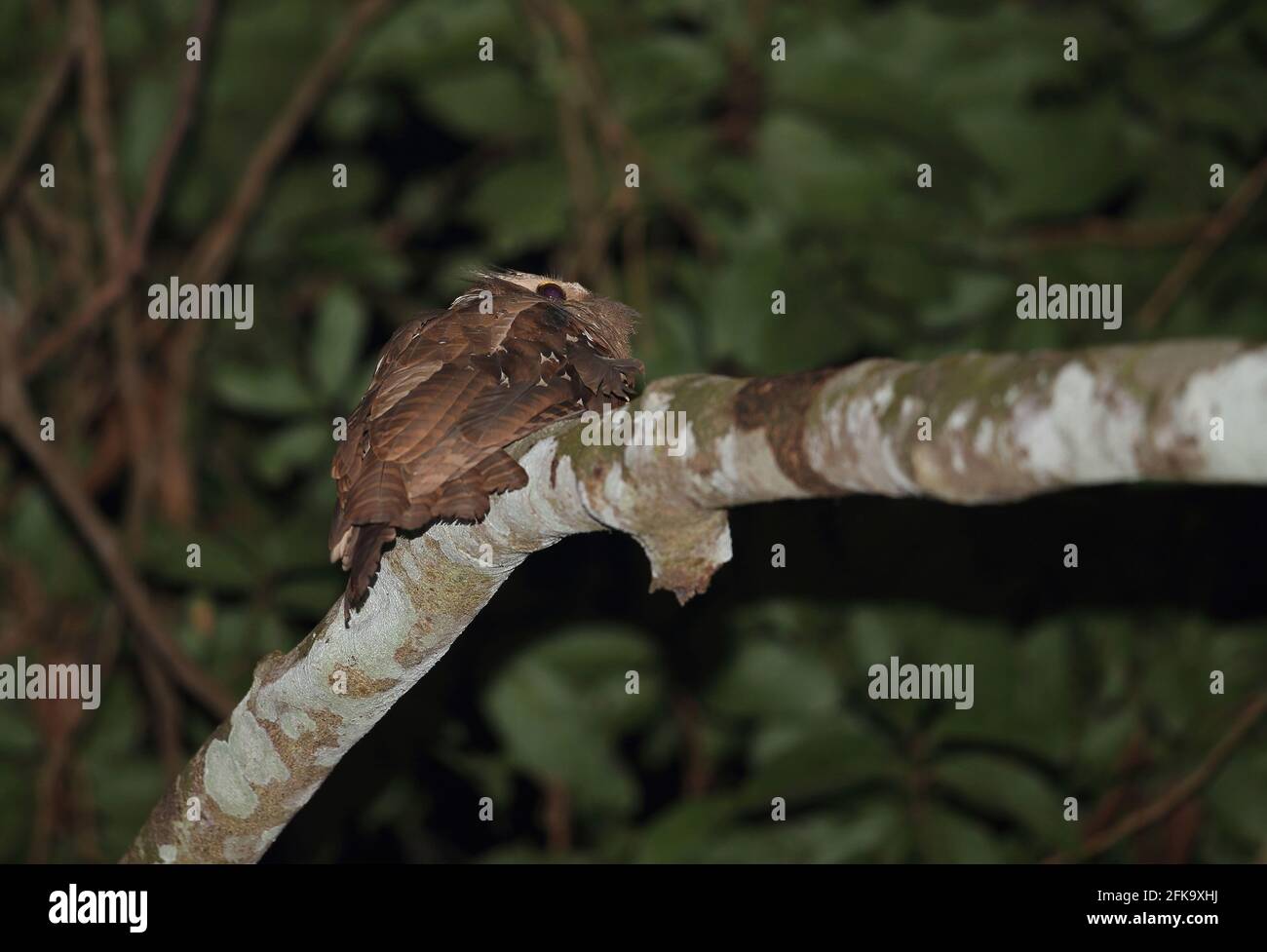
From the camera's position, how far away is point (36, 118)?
15.1ft

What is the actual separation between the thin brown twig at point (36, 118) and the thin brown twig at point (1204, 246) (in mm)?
3725

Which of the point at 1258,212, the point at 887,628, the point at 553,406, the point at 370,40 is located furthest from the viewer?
the point at 1258,212

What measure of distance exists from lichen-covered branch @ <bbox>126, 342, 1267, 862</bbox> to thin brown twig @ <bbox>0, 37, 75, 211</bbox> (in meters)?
3.09

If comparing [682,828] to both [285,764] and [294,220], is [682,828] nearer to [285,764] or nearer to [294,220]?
[285,764]

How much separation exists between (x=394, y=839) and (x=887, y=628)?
6.33ft

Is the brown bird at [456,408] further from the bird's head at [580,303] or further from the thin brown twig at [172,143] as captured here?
the thin brown twig at [172,143]

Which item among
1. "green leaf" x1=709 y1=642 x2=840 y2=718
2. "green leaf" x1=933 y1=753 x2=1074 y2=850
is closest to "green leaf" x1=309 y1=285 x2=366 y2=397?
"green leaf" x1=709 y1=642 x2=840 y2=718

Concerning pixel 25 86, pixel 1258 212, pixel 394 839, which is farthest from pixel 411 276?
pixel 1258 212

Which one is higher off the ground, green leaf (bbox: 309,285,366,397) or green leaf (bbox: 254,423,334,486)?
green leaf (bbox: 309,285,366,397)

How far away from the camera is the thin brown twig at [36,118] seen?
4.57 metres

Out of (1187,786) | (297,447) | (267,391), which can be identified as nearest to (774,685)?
(1187,786)

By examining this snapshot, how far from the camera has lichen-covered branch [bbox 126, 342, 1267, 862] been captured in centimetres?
117

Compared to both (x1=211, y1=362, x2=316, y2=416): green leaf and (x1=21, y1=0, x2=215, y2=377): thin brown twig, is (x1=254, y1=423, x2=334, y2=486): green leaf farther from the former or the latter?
(x1=21, y1=0, x2=215, y2=377): thin brown twig

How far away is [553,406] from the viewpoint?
2.04 meters
